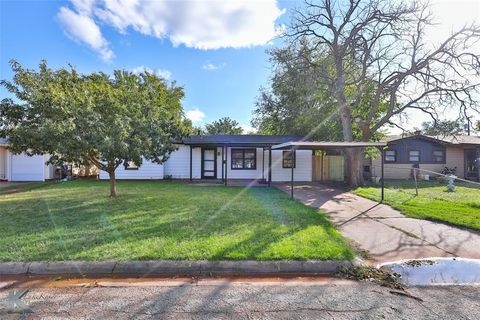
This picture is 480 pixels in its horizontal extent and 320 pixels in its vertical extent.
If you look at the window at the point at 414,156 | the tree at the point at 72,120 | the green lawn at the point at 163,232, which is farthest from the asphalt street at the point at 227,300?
the window at the point at 414,156

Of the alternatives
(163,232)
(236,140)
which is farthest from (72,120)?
(236,140)

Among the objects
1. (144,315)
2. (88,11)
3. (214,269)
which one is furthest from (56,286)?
(88,11)

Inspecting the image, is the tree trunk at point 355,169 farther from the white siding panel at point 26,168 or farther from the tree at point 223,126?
the tree at point 223,126

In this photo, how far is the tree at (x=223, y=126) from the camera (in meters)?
50.1

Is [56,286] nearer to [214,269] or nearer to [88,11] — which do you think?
[214,269]

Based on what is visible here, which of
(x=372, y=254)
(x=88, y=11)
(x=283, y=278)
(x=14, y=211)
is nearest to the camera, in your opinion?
(x=283, y=278)

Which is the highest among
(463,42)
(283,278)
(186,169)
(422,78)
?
(463,42)

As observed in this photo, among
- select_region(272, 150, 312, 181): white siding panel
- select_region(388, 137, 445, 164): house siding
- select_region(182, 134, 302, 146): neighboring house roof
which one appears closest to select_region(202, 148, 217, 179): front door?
select_region(182, 134, 302, 146): neighboring house roof

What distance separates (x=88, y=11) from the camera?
9.66 meters

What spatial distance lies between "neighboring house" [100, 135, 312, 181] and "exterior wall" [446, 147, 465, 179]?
45.1ft

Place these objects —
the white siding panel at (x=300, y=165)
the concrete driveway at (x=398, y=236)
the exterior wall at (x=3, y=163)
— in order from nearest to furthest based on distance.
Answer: the concrete driveway at (x=398, y=236), the white siding panel at (x=300, y=165), the exterior wall at (x=3, y=163)

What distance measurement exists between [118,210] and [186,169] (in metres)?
10.2

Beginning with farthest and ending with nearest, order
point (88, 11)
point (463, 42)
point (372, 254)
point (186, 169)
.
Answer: point (186, 169), point (463, 42), point (88, 11), point (372, 254)

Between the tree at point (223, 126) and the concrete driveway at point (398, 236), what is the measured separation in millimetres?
42342
